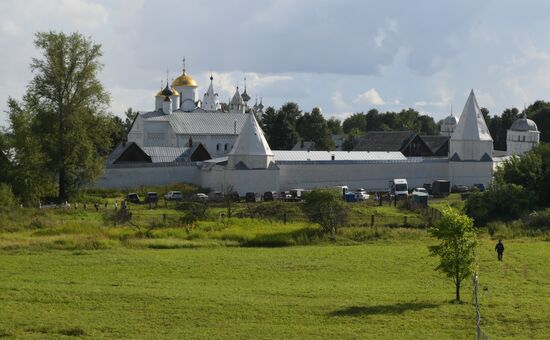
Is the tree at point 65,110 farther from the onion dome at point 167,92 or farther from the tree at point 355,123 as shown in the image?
the tree at point 355,123

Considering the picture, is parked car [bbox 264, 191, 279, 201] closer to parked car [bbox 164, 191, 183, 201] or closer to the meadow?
parked car [bbox 164, 191, 183, 201]

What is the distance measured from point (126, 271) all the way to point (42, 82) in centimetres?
2182

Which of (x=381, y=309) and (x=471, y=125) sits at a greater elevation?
(x=471, y=125)

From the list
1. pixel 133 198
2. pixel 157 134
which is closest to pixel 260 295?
pixel 133 198

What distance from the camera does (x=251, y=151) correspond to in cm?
4866

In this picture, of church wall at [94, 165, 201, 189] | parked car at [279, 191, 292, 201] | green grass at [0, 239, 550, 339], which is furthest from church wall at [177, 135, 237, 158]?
green grass at [0, 239, 550, 339]

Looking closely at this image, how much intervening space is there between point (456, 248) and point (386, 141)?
153ft

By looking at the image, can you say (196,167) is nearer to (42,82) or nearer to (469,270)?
(42,82)

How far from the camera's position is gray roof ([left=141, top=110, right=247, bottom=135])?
218 ft

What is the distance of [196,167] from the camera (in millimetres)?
52531

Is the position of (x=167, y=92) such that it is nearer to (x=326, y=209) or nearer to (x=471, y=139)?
(x=471, y=139)

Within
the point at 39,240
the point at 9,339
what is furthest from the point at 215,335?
the point at 39,240

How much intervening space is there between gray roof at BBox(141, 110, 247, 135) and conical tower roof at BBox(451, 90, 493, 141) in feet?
60.4

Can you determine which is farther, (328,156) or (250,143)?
(328,156)
